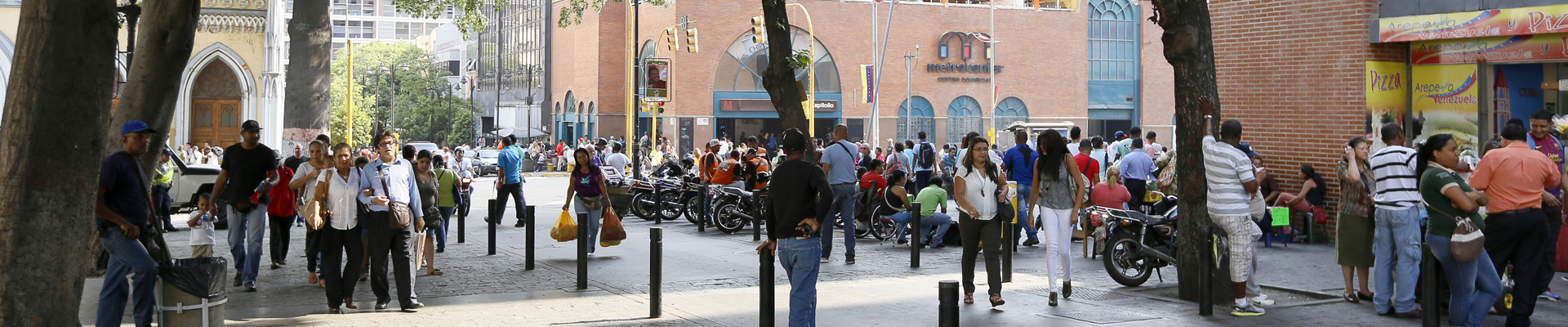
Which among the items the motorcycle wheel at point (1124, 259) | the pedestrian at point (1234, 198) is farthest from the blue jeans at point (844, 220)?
the pedestrian at point (1234, 198)

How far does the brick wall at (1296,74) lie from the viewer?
14367mm

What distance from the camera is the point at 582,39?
62.5 m

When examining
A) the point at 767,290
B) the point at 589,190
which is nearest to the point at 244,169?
the point at 589,190

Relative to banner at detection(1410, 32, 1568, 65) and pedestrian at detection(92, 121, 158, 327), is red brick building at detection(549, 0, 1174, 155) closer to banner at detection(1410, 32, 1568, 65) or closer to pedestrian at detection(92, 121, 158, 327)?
banner at detection(1410, 32, 1568, 65)

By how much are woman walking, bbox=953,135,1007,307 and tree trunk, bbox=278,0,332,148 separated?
8182mm

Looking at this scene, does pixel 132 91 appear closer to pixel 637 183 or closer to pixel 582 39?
pixel 637 183

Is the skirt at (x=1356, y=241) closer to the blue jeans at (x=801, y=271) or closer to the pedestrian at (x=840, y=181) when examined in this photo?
the blue jeans at (x=801, y=271)

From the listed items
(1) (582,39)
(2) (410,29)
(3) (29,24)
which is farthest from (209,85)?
(2) (410,29)

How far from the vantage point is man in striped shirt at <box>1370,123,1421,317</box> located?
8.41 meters

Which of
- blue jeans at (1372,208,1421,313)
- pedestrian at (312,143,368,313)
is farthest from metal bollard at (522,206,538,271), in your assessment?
blue jeans at (1372,208,1421,313)

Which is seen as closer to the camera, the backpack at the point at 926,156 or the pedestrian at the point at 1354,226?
the pedestrian at the point at 1354,226

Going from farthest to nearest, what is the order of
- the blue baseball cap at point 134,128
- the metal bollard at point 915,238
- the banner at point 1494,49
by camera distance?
the banner at point 1494,49
the metal bollard at point 915,238
the blue baseball cap at point 134,128

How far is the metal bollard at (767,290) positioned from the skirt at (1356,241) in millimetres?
4562

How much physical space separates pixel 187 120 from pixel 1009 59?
40296 millimetres
